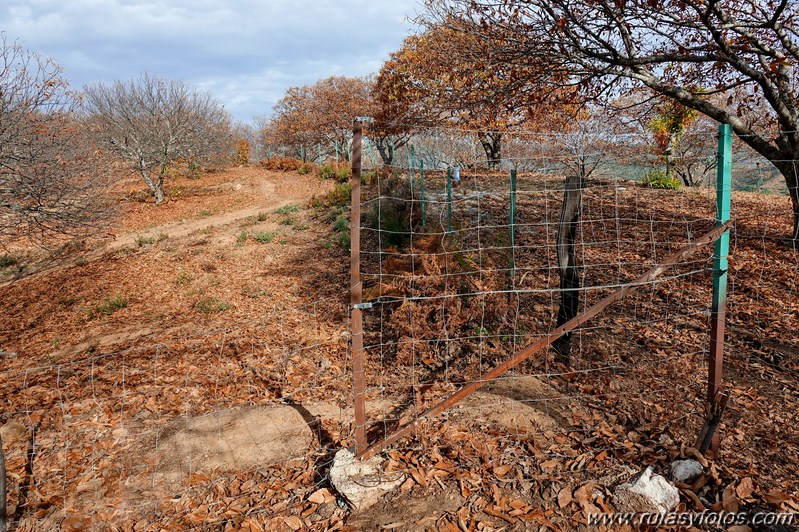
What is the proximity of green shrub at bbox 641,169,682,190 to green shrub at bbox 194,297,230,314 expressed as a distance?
390 inches

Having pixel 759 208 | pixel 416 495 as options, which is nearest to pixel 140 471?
pixel 416 495

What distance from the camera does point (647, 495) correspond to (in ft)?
8.77

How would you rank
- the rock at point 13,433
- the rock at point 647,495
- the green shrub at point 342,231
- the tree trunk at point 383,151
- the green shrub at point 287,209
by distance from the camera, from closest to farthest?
the rock at point 647,495
the rock at point 13,433
the green shrub at point 342,231
the green shrub at point 287,209
the tree trunk at point 383,151

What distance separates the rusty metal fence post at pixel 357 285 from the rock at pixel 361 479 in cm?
9

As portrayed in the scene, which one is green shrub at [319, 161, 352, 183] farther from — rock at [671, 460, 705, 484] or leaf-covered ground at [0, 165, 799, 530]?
rock at [671, 460, 705, 484]

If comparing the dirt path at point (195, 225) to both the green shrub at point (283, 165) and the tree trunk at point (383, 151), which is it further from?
the tree trunk at point (383, 151)

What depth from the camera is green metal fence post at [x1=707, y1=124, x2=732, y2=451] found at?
2.87m

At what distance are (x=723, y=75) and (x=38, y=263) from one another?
15.2 meters

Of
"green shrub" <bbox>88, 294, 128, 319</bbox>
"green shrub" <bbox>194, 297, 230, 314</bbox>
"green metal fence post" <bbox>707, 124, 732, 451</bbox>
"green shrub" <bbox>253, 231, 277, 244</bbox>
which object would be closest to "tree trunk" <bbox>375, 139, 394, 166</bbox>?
"green shrub" <bbox>253, 231, 277, 244</bbox>

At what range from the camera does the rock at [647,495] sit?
263 cm

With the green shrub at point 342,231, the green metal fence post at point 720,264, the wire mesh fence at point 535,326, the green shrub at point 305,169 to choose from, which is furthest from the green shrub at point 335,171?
the green metal fence post at point 720,264

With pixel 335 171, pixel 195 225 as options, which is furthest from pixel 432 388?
pixel 335 171

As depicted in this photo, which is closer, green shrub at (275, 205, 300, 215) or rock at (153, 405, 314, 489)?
rock at (153, 405, 314, 489)

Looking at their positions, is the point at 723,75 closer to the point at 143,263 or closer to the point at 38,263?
the point at 143,263
